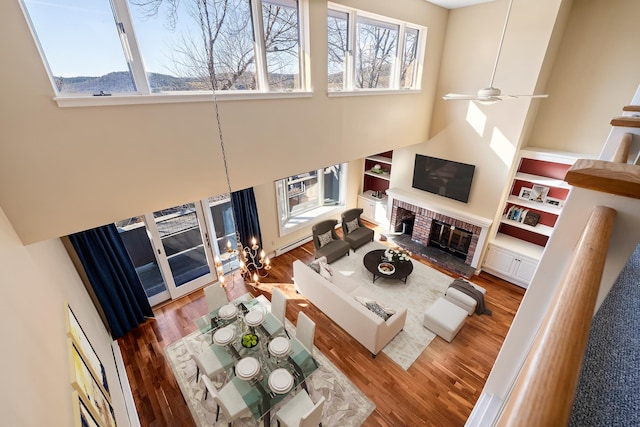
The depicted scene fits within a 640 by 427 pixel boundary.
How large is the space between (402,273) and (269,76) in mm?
4134

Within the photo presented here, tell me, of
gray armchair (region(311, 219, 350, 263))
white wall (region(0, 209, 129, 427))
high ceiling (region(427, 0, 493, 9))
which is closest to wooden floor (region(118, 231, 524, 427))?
white wall (region(0, 209, 129, 427))

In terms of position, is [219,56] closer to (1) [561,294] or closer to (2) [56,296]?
(2) [56,296]

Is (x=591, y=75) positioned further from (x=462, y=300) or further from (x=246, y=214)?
(x=246, y=214)

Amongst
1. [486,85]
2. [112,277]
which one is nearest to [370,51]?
[486,85]

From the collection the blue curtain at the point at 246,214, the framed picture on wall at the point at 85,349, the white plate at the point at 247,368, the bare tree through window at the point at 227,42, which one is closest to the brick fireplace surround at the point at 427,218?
the blue curtain at the point at 246,214

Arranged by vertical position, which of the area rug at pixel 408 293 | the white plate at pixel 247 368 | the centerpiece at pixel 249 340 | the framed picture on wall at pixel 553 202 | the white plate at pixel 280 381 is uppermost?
the framed picture on wall at pixel 553 202

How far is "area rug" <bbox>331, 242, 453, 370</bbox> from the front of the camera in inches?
162

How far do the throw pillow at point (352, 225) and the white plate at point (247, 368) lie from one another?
4.05 meters

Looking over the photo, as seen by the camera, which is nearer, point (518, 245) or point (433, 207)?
point (518, 245)

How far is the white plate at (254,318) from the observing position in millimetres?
3607

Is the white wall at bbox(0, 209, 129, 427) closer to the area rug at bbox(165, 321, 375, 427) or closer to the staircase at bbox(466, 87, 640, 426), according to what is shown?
the area rug at bbox(165, 321, 375, 427)

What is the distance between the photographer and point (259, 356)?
3.30 metres

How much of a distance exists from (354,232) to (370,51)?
3848 mm

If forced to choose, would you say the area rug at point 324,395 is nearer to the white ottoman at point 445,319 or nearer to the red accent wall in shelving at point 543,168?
the white ottoman at point 445,319
